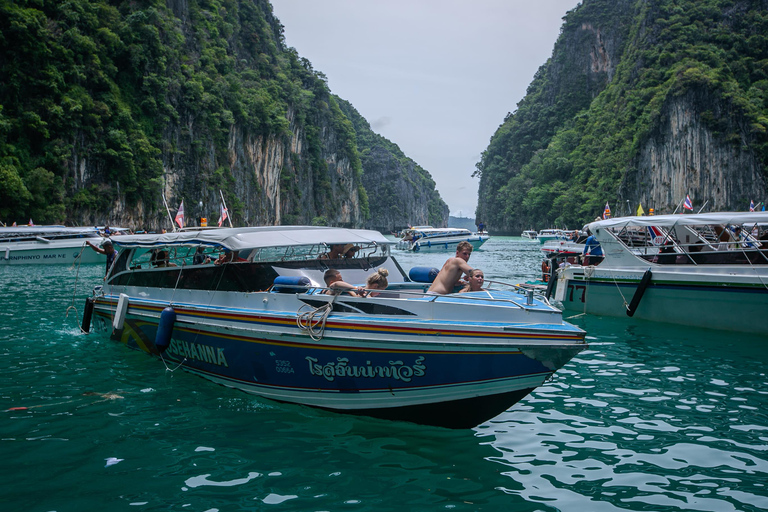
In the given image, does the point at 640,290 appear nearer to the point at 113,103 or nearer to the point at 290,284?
the point at 290,284

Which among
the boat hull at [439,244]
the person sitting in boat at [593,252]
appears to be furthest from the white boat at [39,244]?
the boat hull at [439,244]

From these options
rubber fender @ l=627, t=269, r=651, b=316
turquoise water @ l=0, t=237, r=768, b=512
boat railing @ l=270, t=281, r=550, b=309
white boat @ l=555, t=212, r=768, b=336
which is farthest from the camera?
rubber fender @ l=627, t=269, r=651, b=316

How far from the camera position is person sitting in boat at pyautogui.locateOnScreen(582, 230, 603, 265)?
632 inches

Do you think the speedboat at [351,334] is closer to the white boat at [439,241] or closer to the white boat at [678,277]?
the white boat at [678,277]

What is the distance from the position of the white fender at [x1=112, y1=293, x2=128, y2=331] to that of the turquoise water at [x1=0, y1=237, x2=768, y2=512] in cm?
75

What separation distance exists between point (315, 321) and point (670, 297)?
33.8 feet

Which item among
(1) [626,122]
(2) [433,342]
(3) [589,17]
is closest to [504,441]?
(2) [433,342]

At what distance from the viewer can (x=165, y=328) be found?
7.96m

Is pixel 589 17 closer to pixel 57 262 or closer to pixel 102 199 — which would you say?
pixel 102 199

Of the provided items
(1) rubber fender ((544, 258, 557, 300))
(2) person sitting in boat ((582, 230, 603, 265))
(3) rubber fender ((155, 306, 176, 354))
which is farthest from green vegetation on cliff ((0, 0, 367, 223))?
(2) person sitting in boat ((582, 230, 603, 265))

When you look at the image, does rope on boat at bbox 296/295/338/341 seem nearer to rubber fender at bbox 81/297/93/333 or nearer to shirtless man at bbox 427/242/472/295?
shirtless man at bbox 427/242/472/295

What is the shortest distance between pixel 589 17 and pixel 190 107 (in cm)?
10645

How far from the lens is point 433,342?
219 inches

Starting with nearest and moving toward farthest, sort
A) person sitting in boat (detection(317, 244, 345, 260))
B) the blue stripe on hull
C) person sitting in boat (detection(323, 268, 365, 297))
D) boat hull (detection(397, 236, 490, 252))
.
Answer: person sitting in boat (detection(323, 268, 365, 297)) < person sitting in boat (detection(317, 244, 345, 260)) < the blue stripe on hull < boat hull (detection(397, 236, 490, 252))
